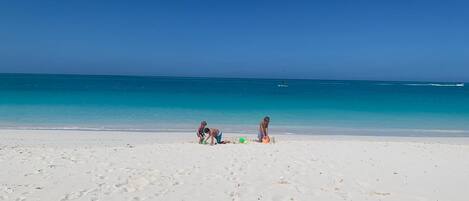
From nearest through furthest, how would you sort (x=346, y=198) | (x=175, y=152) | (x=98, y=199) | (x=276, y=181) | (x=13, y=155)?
(x=98, y=199), (x=346, y=198), (x=276, y=181), (x=13, y=155), (x=175, y=152)

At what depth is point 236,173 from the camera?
789cm

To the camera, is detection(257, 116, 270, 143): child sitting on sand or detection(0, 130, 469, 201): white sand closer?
detection(0, 130, 469, 201): white sand

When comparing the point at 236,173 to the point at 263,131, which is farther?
the point at 263,131

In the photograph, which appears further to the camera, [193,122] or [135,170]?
[193,122]

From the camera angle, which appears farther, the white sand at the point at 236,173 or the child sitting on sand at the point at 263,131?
the child sitting on sand at the point at 263,131

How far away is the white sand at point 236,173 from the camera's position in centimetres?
641

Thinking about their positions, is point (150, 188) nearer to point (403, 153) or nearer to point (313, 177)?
point (313, 177)

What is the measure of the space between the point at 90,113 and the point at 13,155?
15.8 m

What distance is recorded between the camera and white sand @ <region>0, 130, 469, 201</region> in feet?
21.0

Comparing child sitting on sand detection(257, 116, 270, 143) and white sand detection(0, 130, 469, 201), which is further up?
child sitting on sand detection(257, 116, 270, 143)

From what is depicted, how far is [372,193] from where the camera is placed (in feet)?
21.8

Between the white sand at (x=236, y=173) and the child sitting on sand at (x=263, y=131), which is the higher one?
the child sitting on sand at (x=263, y=131)

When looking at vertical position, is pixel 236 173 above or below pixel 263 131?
below

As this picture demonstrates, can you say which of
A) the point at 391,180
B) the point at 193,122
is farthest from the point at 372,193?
the point at 193,122
